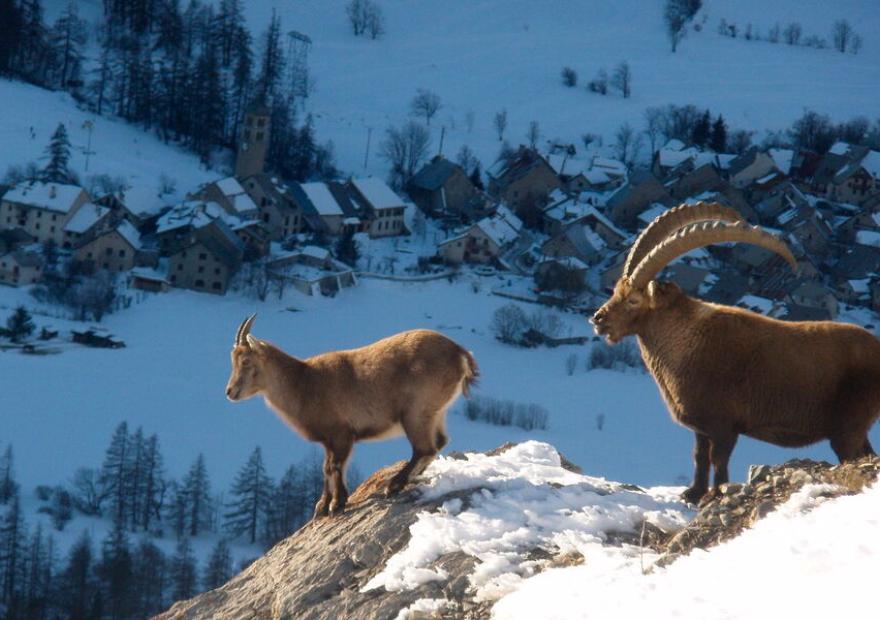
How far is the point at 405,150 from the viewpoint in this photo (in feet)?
259

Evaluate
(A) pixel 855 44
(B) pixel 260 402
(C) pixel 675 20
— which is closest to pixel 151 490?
(B) pixel 260 402

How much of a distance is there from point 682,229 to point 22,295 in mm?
46882

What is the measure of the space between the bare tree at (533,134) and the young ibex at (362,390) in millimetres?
72703

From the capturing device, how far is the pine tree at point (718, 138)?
285 ft

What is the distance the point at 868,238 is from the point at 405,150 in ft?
88.4

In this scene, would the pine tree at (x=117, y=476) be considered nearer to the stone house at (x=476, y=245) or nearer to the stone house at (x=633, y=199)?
the stone house at (x=476, y=245)

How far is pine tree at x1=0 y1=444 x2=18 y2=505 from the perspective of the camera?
115 feet

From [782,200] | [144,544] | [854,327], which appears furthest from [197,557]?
[782,200]

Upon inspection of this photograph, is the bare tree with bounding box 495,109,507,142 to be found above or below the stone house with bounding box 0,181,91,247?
above

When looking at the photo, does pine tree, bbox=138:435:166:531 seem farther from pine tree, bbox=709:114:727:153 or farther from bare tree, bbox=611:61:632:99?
bare tree, bbox=611:61:632:99

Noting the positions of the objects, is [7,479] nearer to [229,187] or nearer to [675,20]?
[229,187]

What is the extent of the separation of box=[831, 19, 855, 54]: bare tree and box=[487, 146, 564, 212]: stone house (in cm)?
4375

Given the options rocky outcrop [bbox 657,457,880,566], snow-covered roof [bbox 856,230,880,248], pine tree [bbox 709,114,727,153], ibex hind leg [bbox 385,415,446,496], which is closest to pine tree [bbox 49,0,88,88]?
pine tree [bbox 709,114,727,153]

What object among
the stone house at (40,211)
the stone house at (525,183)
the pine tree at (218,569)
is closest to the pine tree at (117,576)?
the pine tree at (218,569)
